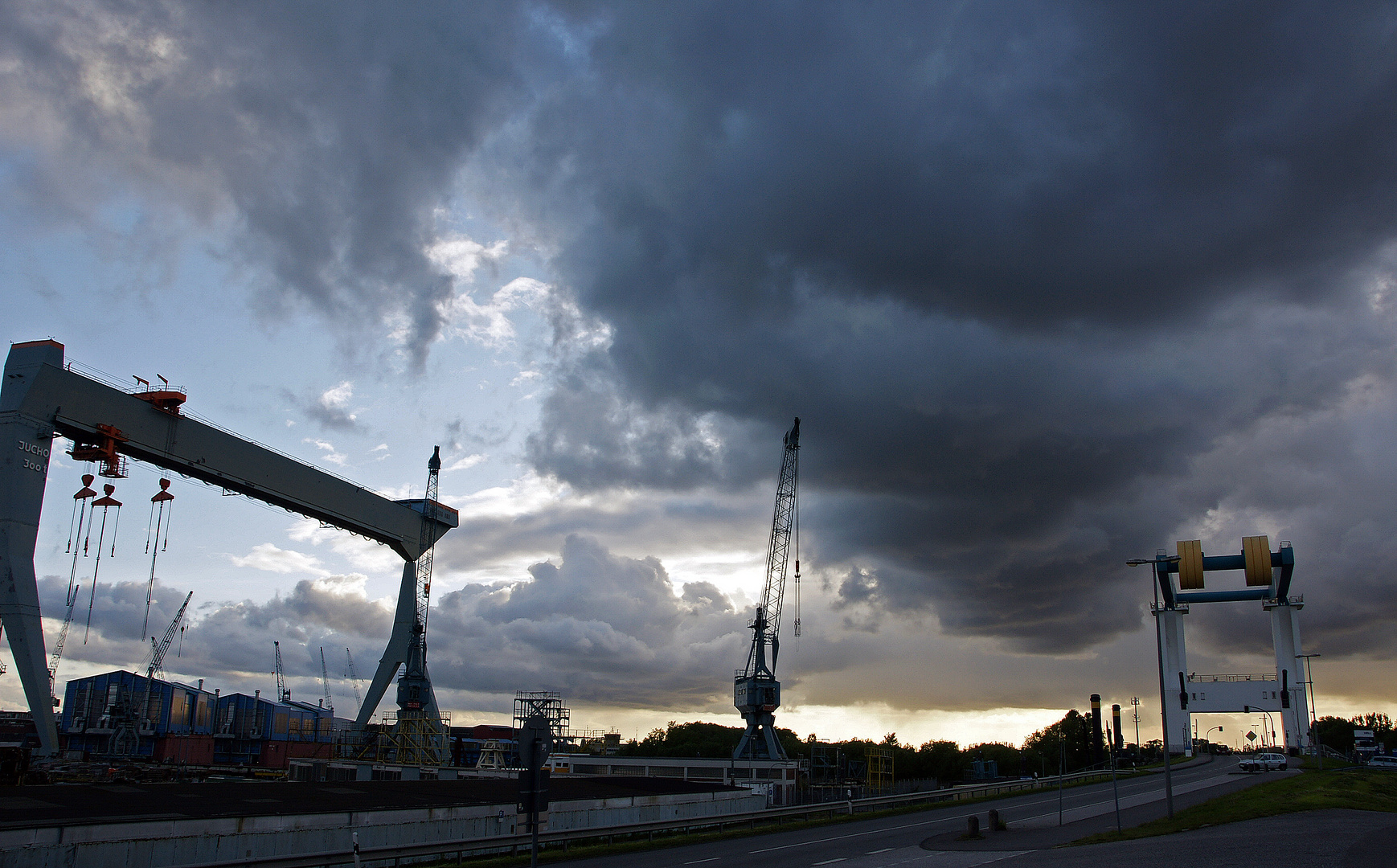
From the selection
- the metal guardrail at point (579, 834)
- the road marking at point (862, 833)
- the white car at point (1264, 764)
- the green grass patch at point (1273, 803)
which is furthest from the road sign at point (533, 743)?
the white car at point (1264, 764)

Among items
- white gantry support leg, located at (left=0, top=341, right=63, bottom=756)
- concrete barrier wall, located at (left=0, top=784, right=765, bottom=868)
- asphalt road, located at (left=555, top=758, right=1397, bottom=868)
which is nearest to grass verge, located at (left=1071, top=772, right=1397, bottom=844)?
asphalt road, located at (left=555, top=758, right=1397, bottom=868)

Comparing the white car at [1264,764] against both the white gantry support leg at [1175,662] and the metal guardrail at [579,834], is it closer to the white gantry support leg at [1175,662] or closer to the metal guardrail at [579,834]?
the white gantry support leg at [1175,662]

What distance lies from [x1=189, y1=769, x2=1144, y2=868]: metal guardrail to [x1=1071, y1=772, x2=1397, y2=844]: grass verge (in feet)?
42.4

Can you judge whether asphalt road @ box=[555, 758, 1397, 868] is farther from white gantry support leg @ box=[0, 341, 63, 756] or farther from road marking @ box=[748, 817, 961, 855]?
white gantry support leg @ box=[0, 341, 63, 756]

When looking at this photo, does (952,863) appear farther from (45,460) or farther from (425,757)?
(425,757)

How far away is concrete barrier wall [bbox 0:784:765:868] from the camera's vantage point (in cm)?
1995

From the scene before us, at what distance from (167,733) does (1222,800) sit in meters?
128

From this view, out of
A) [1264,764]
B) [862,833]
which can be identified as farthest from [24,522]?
[1264,764]

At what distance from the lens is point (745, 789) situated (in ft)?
161

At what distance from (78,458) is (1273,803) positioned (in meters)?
58.5

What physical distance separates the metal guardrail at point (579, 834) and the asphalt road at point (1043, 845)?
3.70 ft

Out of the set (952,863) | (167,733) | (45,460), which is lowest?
(167,733)

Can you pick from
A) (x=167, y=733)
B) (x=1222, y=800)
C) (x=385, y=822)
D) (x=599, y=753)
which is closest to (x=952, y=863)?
(x=385, y=822)

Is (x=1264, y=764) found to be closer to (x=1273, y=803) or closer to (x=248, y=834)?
(x=1273, y=803)
